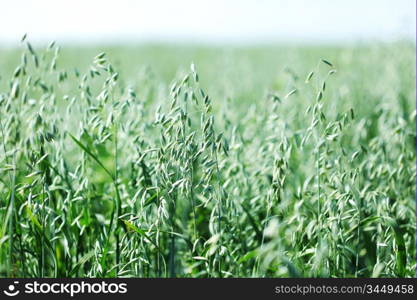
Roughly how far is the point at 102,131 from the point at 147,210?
39 cm

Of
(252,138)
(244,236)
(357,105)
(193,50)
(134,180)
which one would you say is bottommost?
(244,236)

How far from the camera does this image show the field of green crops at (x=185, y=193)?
1.87 meters

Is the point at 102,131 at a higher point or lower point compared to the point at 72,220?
higher

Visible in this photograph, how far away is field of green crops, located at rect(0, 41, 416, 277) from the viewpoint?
1866mm

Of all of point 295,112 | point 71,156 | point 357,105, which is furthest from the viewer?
point 357,105

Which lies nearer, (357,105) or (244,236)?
(244,236)

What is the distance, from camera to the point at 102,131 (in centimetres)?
216

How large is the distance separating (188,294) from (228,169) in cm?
91

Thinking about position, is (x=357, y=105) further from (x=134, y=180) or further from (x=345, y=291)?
(x=345, y=291)

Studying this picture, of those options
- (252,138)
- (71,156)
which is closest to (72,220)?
(252,138)

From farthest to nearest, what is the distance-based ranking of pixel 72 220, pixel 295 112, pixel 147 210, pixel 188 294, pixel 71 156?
pixel 71 156 → pixel 295 112 → pixel 72 220 → pixel 147 210 → pixel 188 294

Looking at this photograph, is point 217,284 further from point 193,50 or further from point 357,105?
point 193,50

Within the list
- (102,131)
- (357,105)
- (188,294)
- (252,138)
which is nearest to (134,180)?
(102,131)

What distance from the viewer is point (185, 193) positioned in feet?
6.07
